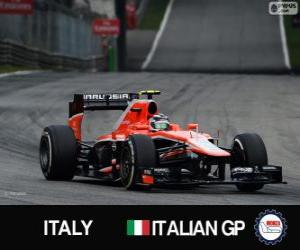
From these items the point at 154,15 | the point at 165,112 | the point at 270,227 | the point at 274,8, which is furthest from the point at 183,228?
the point at 154,15

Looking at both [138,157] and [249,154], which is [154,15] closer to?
[249,154]

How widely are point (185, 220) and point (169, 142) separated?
18.5 feet

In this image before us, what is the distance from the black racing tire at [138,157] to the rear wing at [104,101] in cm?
277

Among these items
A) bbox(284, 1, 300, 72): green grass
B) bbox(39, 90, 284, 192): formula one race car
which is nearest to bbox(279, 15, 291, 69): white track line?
bbox(284, 1, 300, 72): green grass

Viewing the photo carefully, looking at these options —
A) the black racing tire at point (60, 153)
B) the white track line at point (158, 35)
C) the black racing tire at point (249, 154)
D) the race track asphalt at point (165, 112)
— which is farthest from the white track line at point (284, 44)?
the black racing tire at point (249, 154)

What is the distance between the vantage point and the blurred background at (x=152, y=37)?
4994 centimetres

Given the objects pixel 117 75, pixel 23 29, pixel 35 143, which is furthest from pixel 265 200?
pixel 23 29

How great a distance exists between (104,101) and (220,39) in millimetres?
54273

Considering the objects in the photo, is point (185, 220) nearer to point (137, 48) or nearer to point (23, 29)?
point (23, 29)

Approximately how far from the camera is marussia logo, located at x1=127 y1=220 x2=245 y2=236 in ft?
30.8

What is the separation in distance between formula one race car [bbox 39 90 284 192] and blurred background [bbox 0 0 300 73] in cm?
3002

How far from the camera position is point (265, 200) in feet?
45.9
